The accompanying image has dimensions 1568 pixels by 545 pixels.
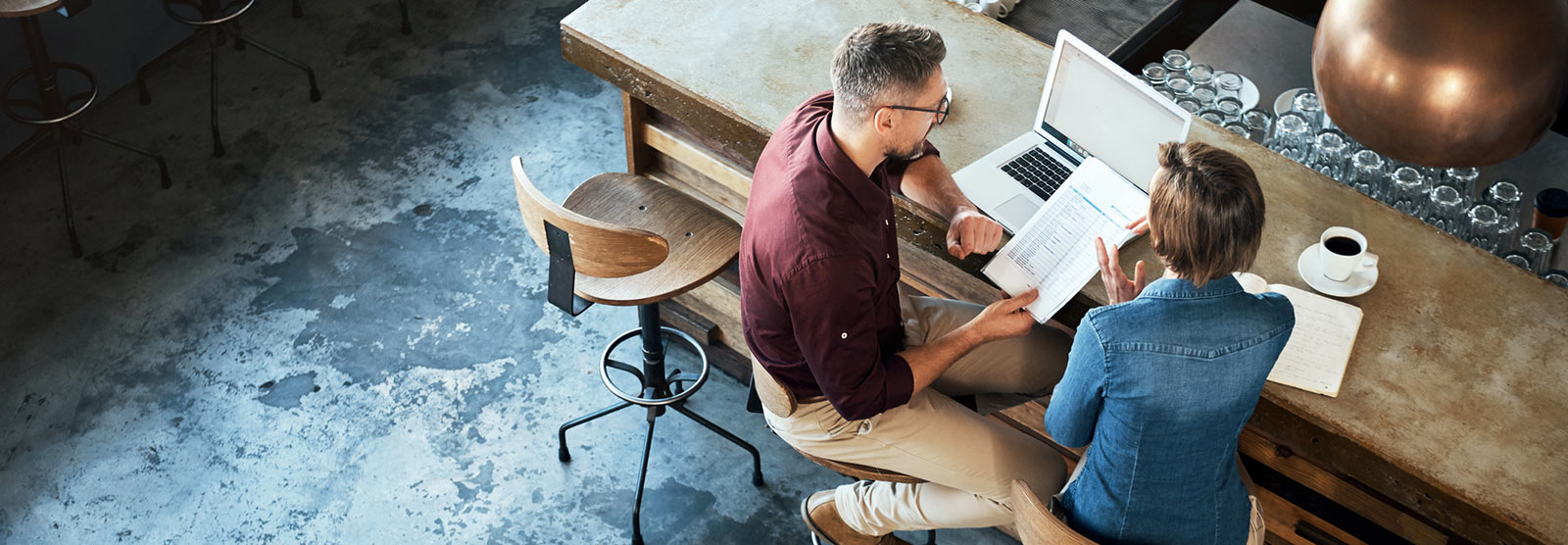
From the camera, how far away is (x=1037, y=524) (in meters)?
2.24

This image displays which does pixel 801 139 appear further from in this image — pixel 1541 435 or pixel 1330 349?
pixel 1541 435

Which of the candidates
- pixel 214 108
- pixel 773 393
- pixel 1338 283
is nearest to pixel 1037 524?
pixel 773 393

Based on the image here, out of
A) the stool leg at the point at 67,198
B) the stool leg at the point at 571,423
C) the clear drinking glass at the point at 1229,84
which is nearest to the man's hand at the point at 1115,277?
the clear drinking glass at the point at 1229,84

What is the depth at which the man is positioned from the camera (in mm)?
2318

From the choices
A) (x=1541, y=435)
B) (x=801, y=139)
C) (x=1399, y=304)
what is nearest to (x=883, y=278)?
(x=801, y=139)

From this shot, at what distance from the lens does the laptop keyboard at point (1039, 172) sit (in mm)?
2771

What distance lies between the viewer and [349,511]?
11.0ft

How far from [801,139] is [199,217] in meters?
2.69

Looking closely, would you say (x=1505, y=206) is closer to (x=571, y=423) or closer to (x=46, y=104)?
(x=571, y=423)

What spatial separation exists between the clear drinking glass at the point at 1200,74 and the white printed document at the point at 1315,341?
0.86 meters

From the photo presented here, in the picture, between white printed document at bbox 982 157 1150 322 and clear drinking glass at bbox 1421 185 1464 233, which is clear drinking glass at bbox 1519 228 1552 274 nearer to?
clear drinking glass at bbox 1421 185 1464 233

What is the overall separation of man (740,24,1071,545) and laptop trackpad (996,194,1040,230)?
86mm

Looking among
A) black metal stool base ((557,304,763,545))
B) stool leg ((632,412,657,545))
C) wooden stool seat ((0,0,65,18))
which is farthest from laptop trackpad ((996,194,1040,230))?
wooden stool seat ((0,0,65,18))

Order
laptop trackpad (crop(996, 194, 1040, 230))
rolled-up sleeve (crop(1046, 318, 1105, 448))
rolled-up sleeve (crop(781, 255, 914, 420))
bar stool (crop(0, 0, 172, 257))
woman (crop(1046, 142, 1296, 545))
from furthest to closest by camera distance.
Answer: bar stool (crop(0, 0, 172, 257)) < laptop trackpad (crop(996, 194, 1040, 230)) < rolled-up sleeve (crop(781, 255, 914, 420)) < rolled-up sleeve (crop(1046, 318, 1105, 448)) < woman (crop(1046, 142, 1296, 545))
